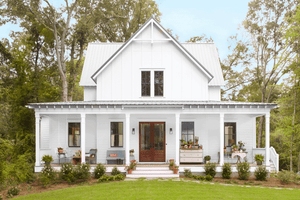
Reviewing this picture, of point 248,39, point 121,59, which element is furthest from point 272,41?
point 121,59

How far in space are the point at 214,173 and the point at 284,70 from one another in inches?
505

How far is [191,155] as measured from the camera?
13.7 meters

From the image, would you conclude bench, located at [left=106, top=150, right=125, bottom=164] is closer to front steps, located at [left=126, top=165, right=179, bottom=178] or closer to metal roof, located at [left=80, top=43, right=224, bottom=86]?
front steps, located at [left=126, top=165, right=179, bottom=178]

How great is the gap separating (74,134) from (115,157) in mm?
3301

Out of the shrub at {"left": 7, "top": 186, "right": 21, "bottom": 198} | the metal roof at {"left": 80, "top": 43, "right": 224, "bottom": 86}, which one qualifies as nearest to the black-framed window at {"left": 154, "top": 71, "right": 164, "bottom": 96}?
the metal roof at {"left": 80, "top": 43, "right": 224, "bottom": 86}

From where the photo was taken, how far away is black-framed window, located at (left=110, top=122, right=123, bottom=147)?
14977 mm

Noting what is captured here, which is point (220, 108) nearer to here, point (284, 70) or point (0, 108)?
point (284, 70)

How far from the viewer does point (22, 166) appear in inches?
488

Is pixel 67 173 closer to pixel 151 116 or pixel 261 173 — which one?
pixel 151 116

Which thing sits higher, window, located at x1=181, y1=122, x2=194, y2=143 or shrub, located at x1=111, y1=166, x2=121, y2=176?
window, located at x1=181, y1=122, x2=194, y2=143

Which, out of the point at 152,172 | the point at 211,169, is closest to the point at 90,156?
the point at 152,172

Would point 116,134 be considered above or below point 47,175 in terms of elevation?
above

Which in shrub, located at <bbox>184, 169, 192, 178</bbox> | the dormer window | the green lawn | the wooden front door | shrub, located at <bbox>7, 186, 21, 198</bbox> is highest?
the dormer window

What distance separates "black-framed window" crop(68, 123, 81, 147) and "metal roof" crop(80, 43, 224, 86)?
3.02m
